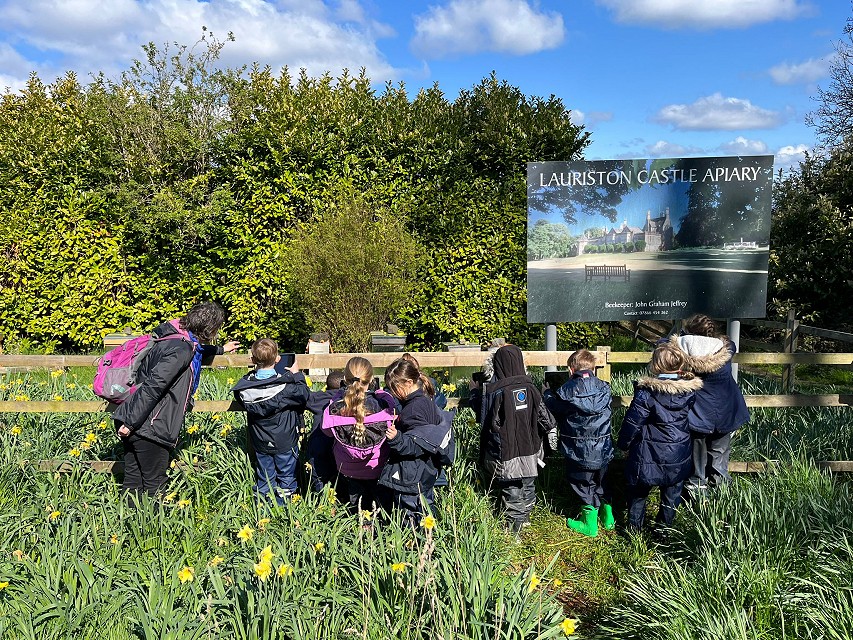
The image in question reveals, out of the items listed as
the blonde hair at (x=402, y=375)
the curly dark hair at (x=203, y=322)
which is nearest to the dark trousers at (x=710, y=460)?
the blonde hair at (x=402, y=375)

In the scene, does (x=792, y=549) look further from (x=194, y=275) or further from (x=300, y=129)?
(x=194, y=275)

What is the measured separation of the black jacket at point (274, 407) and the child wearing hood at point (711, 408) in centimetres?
241

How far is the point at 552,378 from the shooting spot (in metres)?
4.57

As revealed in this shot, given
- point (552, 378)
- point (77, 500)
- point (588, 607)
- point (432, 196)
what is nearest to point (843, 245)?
point (432, 196)

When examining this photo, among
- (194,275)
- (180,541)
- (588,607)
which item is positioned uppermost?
(194,275)

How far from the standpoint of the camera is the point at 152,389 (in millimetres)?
3801

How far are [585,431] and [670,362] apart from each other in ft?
2.27

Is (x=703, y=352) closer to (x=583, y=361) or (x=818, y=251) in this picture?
(x=583, y=361)

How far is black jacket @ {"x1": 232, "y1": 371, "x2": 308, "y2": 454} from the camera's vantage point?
391cm

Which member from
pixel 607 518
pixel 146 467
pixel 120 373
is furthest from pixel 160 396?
pixel 607 518

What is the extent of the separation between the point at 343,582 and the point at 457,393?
3798mm

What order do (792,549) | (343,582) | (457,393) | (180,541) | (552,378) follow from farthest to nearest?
(457,393) < (552,378) < (180,541) < (792,549) < (343,582)

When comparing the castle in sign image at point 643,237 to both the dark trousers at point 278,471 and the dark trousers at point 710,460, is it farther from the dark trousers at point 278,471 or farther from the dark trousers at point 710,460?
the dark trousers at point 278,471

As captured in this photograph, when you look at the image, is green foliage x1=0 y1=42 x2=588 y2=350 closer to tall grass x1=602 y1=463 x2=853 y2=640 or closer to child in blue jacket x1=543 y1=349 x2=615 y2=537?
child in blue jacket x1=543 y1=349 x2=615 y2=537
